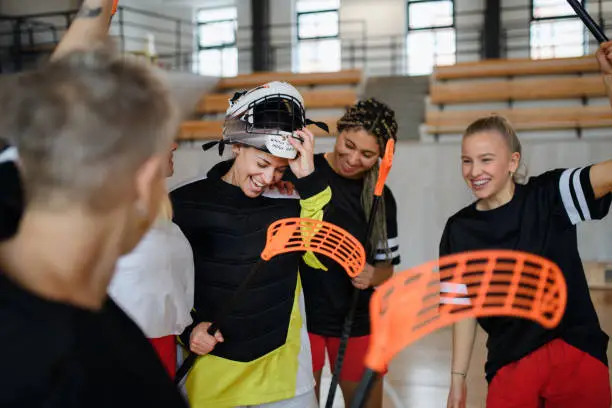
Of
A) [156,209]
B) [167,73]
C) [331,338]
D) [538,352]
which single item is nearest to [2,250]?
[156,209]

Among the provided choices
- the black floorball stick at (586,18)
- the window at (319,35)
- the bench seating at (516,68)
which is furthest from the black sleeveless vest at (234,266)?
the window at (319,35)

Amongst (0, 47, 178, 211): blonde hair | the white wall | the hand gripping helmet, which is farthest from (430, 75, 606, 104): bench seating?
(0, 47, 178, 211): blonde hair

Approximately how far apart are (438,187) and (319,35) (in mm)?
5727

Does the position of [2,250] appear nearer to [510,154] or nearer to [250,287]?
[250,287]

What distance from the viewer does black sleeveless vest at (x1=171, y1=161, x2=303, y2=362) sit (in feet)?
5.24

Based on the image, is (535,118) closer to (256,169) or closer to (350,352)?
(350,352)

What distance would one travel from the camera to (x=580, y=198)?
1.56 meters

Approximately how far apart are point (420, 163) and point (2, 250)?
5.09 m

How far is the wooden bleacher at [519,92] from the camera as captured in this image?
257 inches

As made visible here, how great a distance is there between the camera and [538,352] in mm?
1588

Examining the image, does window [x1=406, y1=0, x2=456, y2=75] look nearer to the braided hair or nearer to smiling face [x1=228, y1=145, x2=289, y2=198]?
the braided hair

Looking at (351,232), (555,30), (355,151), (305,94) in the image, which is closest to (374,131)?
(355,151)

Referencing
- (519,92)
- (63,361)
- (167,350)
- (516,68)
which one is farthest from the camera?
(516,68)

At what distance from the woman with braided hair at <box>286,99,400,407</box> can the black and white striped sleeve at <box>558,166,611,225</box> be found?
0.66 metres
